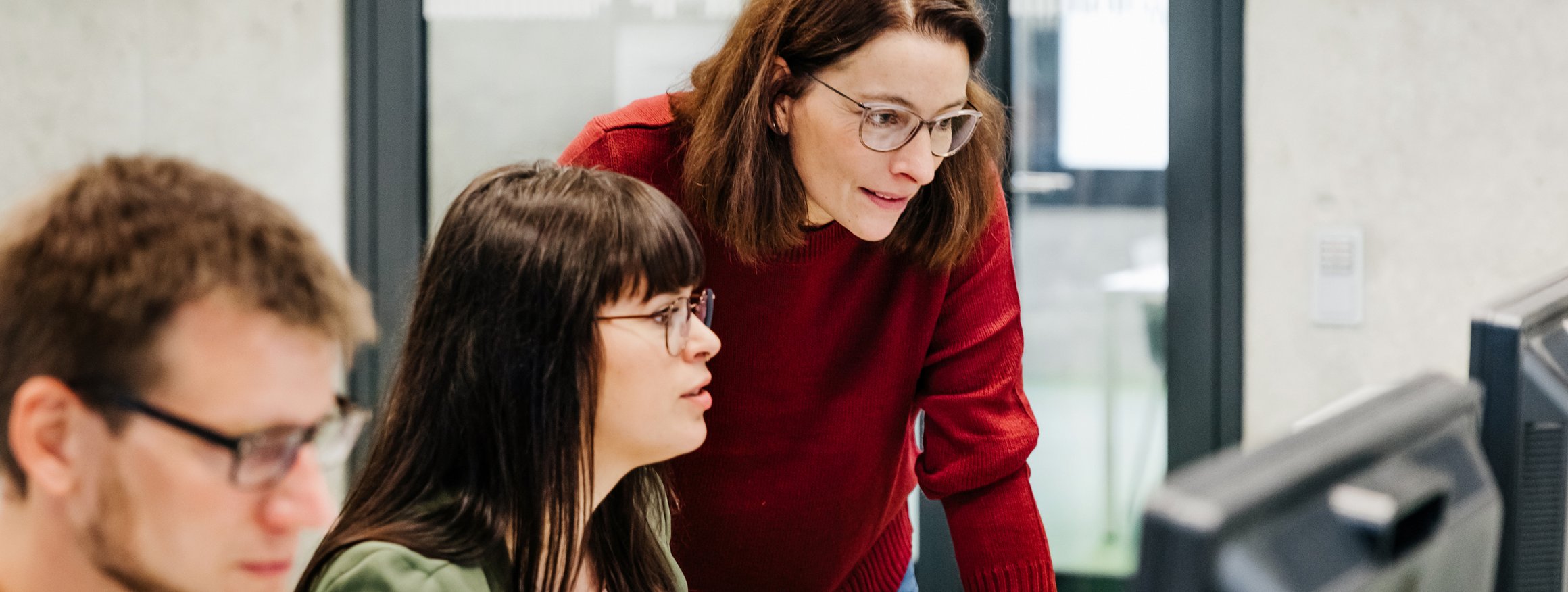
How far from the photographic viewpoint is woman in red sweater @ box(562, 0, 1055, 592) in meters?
1.33

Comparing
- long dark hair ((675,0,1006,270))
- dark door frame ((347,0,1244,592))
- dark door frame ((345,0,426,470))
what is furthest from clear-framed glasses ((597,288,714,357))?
dark door frame ((345,0,426,470))

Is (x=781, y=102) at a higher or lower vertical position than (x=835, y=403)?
higher

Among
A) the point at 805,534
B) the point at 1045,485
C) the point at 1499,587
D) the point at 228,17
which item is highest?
the point at 228,17

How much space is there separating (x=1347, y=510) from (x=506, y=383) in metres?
0.73

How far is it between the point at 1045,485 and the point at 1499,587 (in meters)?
1.90

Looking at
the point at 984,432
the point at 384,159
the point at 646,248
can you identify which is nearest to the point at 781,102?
the point at 646,248

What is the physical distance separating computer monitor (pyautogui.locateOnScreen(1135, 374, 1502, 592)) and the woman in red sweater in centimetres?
77

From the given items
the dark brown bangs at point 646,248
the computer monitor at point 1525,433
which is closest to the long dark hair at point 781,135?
the dark brown bangs at point 646,248

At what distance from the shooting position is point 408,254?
2.79 metres

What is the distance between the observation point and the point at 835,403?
4.80ft

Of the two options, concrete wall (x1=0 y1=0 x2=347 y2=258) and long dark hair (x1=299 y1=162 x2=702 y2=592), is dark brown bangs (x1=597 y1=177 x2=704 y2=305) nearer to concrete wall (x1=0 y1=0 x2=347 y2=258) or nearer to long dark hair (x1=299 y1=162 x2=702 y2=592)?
long dark hair (x1=299 y1=162 x2=702 y2=592)

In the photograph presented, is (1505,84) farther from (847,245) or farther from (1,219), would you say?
(1,219)

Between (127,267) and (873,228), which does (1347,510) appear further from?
(873,228)

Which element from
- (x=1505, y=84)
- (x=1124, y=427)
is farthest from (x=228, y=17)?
(x=1505, y=84)
